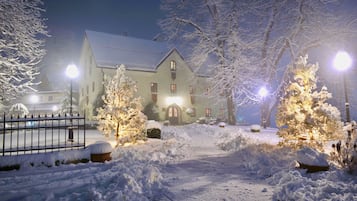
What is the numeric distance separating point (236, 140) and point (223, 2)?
16031mm

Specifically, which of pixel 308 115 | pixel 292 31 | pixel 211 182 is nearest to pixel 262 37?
pixel 292 31

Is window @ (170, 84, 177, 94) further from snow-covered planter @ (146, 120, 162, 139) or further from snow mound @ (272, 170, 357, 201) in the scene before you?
snow mound @ (272, 170, 357, 201)

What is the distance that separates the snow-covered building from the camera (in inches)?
1132

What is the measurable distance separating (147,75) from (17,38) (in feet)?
65.8

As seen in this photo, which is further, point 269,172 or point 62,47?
point 62,47

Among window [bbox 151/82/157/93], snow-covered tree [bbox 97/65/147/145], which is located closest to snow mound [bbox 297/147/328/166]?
snow-covered tree [bbox 97/65/147/145]

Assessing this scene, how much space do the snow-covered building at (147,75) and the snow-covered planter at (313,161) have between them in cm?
2044

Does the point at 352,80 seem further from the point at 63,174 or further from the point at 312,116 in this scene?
the point at 63,174

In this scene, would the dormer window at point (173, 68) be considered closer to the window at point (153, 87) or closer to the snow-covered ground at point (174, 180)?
the window at point (153, 87)

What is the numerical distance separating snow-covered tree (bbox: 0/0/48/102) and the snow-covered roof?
47.5ft

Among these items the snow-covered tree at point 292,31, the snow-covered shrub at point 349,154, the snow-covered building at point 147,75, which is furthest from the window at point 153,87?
the snow-covered shrub at point 349,154

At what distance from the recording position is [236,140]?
1275 centimetres

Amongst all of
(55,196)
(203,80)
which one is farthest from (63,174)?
(203,80)

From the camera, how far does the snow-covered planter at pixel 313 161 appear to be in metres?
6.62
